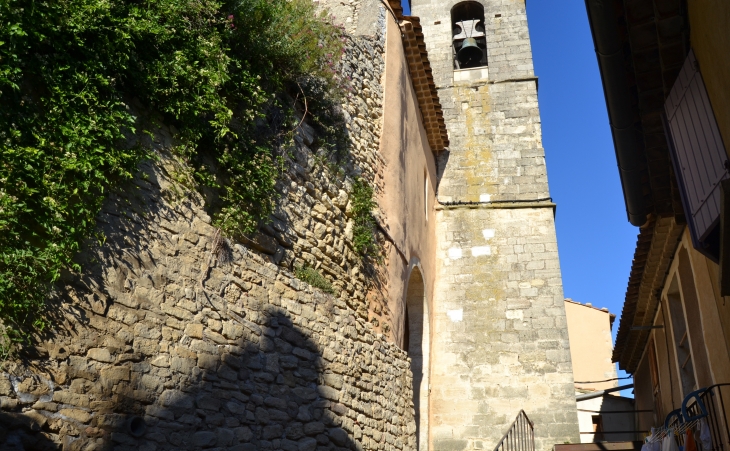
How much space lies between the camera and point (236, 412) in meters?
4.80

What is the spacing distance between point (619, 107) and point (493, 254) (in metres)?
6.34

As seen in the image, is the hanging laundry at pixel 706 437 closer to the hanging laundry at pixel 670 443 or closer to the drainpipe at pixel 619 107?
the hanging laundry at pixel 670 443

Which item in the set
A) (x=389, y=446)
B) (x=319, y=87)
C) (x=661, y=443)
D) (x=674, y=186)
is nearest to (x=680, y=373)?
(x=661, y=443)

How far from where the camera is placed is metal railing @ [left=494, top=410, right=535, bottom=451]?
916 centimetres

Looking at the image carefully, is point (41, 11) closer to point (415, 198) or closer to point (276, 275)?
point (276, 275)

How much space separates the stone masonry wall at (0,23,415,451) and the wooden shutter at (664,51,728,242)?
3076 mm

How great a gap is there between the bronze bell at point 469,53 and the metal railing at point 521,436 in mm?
7457

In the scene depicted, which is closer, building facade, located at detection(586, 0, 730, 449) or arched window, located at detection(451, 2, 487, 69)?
building facade, located at detection(586, 0, 730, 449)

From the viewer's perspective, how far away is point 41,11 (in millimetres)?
3975

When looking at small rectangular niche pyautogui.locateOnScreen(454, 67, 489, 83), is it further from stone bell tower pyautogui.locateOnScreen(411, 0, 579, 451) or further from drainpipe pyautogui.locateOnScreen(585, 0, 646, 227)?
drainpipe pyautogui.locateOnScreen(585, 0, 646, 227)

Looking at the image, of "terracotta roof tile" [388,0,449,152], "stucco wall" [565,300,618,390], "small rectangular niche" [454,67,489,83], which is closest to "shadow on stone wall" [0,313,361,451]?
"terracotta roof tile" [388,0,449,152]

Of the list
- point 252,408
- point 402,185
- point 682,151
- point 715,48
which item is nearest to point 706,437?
point 682,151

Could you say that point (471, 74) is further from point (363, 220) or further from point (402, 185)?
point (363, 220)

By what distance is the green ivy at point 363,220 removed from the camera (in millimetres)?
6984
